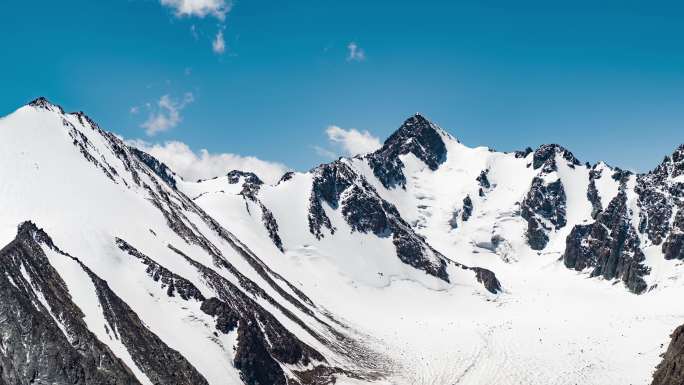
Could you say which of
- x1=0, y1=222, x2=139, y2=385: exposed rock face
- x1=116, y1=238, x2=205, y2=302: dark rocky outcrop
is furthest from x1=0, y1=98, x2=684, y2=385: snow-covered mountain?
x1=116, y1=238, x2=205, y2=302: dark rocky outcrop

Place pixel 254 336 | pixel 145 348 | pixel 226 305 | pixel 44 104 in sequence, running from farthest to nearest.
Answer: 1. pixel 44 104
2. pixel 226 305
3. pixel 254 336
4. pixel 145 348

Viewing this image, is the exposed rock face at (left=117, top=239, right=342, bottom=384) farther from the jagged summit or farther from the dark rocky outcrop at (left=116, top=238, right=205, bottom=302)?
the jagged summit

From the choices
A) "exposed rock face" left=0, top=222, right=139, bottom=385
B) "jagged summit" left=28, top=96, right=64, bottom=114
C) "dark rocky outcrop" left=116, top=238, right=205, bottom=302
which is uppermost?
"jagged summit" left=28, top=96, right=64, bottom=114

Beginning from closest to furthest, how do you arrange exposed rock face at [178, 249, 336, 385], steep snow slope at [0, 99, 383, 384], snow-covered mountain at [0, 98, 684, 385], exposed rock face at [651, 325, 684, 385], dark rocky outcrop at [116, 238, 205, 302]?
1. exposed rock face at [651, 325, 684, 385]
2. snow-covered mountain at [0, 98, 684, 385]
3. steep snow slope at [0, 99, 383, 384]
4. exposed rock face at [178, 249, 336, 385]
5. dark rocky outcrop at [116, 238, 205, 302]

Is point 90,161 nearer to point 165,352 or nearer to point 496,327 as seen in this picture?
point 165,352

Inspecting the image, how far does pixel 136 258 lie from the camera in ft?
313

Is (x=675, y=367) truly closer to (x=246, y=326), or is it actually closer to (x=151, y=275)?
(x=246, y=326)

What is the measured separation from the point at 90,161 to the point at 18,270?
7192 centimetres

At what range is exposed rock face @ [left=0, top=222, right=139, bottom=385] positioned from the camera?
60.9 metres

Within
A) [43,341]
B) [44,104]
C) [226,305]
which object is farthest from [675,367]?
[44,104]

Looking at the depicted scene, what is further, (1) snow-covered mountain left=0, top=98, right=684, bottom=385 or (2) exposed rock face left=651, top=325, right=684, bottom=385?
(1) snow-covered mountain left=0, top=98, right=684, bottom=385

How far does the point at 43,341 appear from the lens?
62.2 metres

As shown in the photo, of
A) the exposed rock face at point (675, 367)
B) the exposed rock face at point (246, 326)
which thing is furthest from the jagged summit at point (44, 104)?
the exposed rock face at point (675, 367)

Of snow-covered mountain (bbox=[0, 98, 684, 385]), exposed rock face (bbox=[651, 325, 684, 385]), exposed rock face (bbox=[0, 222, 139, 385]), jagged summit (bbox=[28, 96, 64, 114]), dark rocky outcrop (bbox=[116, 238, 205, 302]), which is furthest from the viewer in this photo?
jagged summit (bbox=[28, 96, 64, 114])
